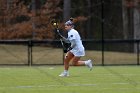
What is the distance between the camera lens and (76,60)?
21781 mm

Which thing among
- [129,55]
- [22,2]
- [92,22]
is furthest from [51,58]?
[92,22]

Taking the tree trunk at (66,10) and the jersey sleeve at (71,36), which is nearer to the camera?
the jersey sleeve at (71,36)
